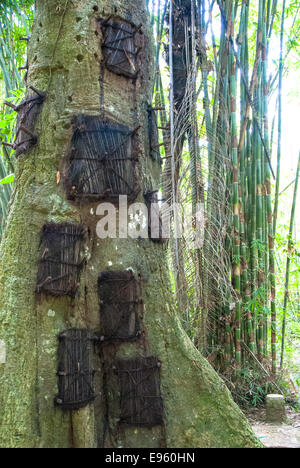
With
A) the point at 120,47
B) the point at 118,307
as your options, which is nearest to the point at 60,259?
the point at 118,307

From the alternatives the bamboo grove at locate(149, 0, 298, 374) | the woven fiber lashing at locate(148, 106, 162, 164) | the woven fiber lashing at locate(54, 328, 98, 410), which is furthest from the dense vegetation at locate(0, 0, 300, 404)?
the woven fiber lashing at locate(54, 328, 98, 410)

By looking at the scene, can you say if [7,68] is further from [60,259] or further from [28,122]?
[60,259]

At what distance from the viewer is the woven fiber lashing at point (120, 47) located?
7.77 ft

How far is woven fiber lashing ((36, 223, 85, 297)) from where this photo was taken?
6.88ft

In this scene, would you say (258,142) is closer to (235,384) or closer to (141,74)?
(141,74)

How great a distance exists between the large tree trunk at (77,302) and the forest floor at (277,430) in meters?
0.86

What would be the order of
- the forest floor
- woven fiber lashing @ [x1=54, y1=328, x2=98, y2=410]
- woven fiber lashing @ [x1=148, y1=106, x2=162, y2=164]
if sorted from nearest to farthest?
woven fiber lashing @ [x1=54, y1=328, x2=98, y2=410]
woven fiber lashing @ [x1=148, y1=106, x2=162, y2=164]
the forest floor

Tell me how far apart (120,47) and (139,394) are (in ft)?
5.91

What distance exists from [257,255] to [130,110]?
2.05 meters

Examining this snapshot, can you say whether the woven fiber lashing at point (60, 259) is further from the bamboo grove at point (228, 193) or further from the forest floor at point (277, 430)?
the forest floor at point (277, 430)

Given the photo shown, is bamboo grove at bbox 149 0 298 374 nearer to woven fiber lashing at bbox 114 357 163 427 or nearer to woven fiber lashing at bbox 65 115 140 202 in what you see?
woven fiber lashing at bbox 65 115 140 202

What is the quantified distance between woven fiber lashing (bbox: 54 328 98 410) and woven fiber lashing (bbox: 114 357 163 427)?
16 centimetres
